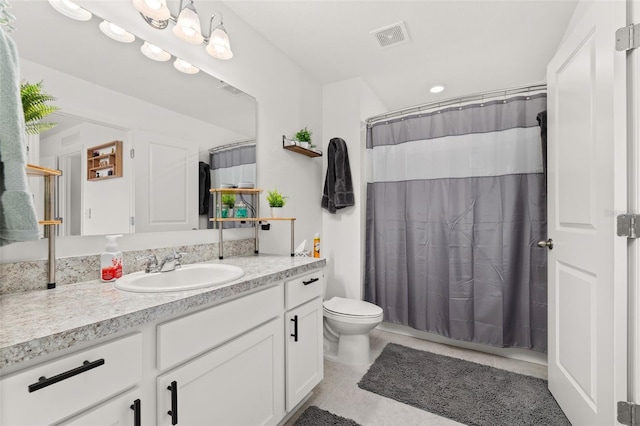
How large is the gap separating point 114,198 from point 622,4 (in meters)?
2.26

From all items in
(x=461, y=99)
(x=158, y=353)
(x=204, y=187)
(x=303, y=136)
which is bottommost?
(x=158, y=353)

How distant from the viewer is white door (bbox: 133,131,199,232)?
1.35 m

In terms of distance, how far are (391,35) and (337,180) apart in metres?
1.16

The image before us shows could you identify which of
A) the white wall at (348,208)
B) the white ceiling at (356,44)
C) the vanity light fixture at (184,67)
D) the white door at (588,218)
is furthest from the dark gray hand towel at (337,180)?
the white door at (588,218)

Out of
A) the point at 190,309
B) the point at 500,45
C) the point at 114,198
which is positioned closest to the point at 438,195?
the point at 500,45

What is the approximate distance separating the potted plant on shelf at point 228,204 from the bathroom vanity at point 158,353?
46 cm

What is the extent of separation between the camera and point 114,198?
1.26m

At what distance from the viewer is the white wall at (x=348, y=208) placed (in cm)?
258

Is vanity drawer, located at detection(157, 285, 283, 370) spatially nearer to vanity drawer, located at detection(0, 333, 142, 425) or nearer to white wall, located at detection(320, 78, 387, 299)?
vanity drawer, located at detection(0, 333, 142, 425)

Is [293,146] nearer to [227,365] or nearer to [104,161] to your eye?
[104,161]

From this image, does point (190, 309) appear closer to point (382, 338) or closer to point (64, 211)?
point (64, 211)

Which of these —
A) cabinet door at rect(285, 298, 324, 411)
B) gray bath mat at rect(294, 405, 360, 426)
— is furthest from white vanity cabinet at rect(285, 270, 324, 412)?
gray bath mat at rect(294, 405, 360, 426)

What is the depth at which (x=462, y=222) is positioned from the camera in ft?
7.27

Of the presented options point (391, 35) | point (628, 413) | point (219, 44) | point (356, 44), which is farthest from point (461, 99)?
point (628, 413)
